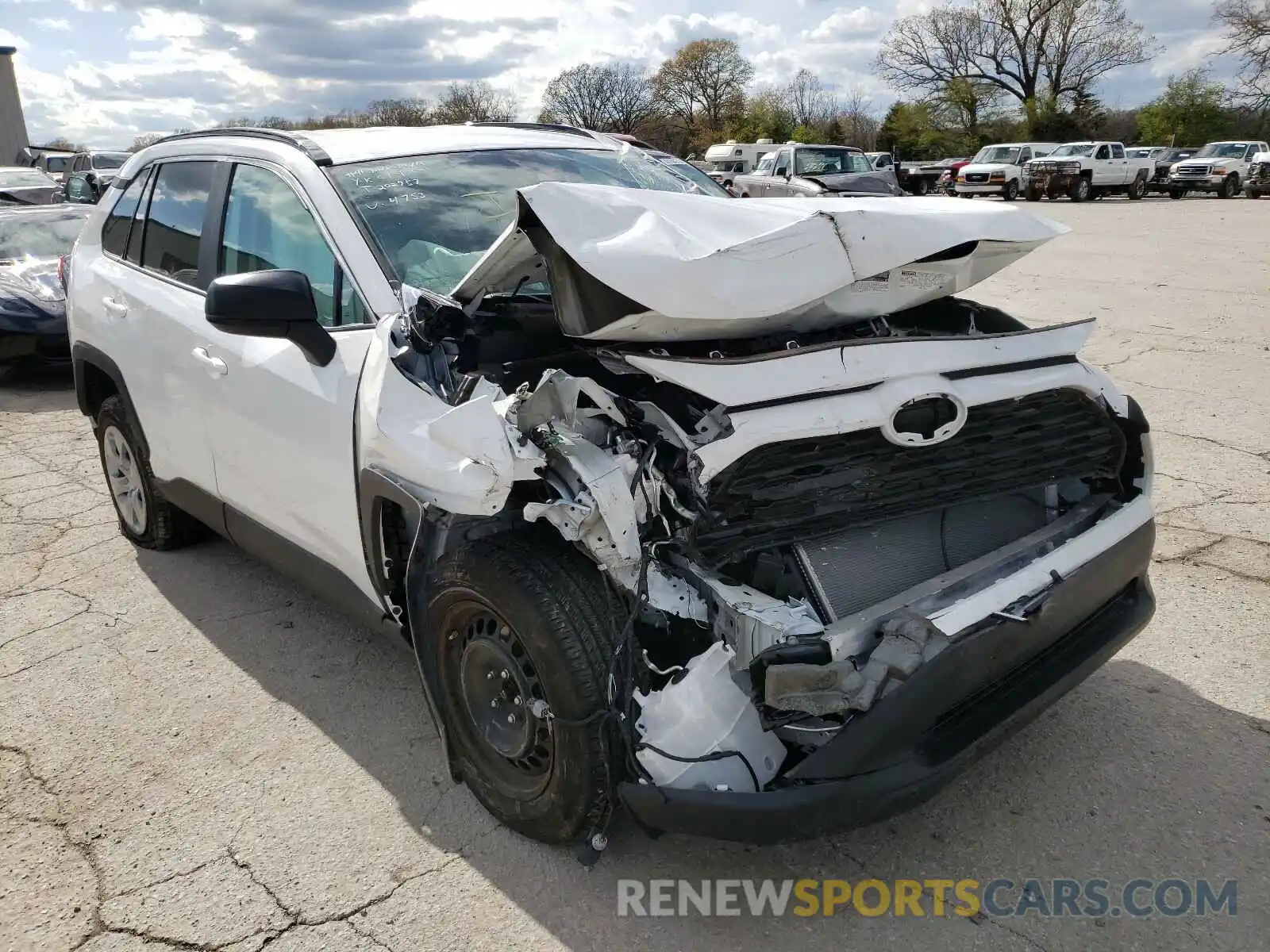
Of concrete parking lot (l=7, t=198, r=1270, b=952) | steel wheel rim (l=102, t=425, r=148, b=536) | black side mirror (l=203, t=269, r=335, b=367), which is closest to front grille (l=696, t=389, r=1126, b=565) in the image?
concrete parking lot (l=7, t=198, r=1270, b=952)

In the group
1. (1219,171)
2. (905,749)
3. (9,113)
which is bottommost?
(905,749)

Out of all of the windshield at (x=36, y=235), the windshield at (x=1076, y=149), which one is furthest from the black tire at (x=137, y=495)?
the windshield at (x=1076, y=149)

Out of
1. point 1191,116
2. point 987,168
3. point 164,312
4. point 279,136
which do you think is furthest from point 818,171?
point 1191,116

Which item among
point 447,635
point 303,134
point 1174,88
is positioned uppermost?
point 1174,88

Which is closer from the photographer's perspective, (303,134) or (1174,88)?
(303,134)

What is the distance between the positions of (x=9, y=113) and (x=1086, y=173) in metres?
45.8

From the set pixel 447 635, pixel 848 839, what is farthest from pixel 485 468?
pixel 848 839

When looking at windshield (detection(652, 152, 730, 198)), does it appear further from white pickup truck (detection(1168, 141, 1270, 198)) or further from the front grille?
white pickup truck (detection(1168, 141, 1270, 198))

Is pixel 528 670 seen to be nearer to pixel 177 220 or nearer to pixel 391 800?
pixel 391 800

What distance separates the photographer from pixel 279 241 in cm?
Result: 332

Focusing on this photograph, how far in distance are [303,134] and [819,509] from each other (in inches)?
97.8

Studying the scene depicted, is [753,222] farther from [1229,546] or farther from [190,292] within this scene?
[1229,546]

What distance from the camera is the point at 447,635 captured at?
265 centimetres

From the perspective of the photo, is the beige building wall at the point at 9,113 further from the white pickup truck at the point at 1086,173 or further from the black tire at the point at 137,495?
the black tire at the point at 137,495
